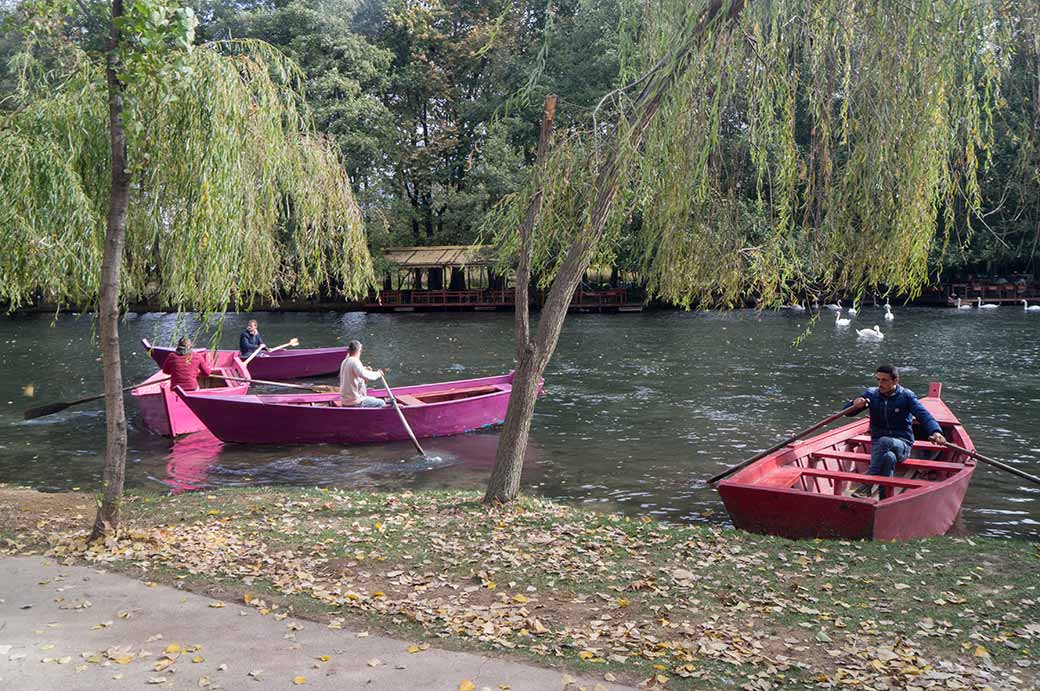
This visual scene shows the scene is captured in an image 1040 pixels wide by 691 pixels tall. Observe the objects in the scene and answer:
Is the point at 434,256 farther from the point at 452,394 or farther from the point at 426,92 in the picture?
the point at 452,394

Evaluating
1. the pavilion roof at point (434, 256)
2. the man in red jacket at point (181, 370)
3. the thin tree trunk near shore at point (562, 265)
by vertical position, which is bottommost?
the man in red jacket at point (181, 370)

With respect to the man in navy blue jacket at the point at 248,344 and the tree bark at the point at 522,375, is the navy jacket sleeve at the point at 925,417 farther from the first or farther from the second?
the man in navy blue jacket at the point at 248,344

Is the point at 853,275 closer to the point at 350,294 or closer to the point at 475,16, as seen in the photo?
the point at 350,294

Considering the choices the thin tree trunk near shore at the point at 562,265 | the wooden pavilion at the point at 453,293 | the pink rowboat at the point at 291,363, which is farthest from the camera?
the wooden pavilion at the point at 453,293

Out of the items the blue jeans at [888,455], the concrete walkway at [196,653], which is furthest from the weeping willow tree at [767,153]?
the concrete walkway at [196,653]

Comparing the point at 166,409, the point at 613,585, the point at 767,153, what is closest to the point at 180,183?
the point at 613,585

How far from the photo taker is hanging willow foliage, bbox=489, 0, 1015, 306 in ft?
20.8

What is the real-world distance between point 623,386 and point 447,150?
30.7 meters

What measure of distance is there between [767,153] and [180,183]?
5.02 metres

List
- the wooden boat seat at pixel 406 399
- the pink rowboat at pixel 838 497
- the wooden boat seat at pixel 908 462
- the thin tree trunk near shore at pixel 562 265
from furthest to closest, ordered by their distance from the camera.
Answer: the wooden boat seat at pixel 406 399 < the wooden boat seat at pixel 908 462 < the pink rowboat at pixel 838 497 < the thin tree trunk near shore at pixel 562 265

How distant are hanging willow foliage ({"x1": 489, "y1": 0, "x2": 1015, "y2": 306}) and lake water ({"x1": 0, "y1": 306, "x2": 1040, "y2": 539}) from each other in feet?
3.27

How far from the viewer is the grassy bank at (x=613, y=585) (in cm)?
486

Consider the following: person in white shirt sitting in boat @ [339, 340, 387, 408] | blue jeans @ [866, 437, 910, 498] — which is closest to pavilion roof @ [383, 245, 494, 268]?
person in white shirt sitting in boat @ [339, 340, 387, 408]

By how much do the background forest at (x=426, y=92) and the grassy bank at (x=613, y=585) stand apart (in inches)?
1175
